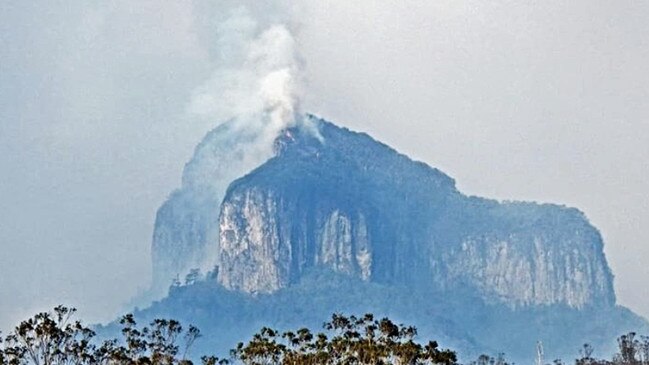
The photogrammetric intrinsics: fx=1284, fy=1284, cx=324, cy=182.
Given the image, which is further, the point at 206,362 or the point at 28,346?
the point at 206,362

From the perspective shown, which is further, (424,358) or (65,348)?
(424,358)

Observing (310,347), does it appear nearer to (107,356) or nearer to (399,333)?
(399,333)

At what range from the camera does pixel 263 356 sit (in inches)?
5856

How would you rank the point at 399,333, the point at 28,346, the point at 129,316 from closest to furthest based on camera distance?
the point at 28,346, the point at 129,316, the point at 399,333

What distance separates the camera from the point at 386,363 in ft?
477

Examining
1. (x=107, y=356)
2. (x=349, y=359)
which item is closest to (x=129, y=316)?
(x=107, y=356)

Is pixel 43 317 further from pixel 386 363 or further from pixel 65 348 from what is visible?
pixel 386 363

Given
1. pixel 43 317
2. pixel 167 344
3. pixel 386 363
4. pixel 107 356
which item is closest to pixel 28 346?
pixel 43 317

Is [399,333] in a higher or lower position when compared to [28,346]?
higher

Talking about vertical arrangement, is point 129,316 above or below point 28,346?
above

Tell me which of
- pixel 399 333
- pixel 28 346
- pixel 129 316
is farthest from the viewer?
pixel 399 333

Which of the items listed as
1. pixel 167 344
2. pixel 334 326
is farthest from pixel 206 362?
pixel 334 326

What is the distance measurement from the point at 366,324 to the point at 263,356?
12947 mm

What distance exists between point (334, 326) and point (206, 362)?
A: 1641 cm
